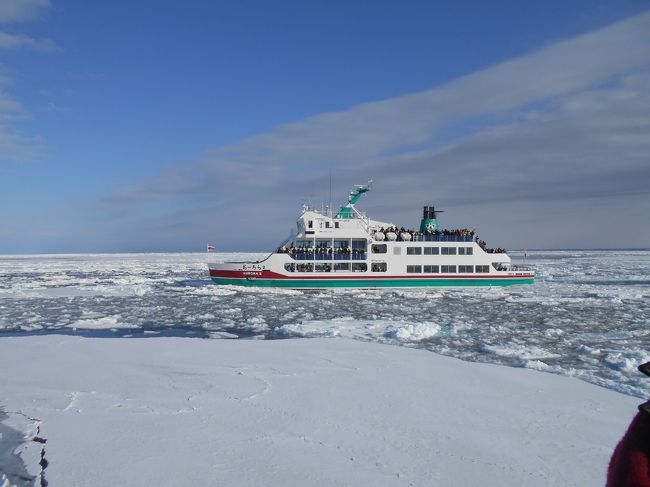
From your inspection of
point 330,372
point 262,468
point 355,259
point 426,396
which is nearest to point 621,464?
point 262,468

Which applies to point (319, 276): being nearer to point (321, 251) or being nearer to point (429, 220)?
point (321, 251)

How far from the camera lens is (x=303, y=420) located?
7.30 metres

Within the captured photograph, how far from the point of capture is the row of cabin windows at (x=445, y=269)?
1353 inches

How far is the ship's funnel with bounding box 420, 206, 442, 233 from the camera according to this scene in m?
38.1

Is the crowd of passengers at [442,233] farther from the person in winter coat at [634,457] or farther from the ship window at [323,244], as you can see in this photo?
the person in winter coat at [634,457]

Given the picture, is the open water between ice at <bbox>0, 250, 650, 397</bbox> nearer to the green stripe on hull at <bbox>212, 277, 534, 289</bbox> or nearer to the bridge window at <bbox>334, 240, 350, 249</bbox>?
the green stripe on hull at <bbox>212, 277, 534, 289</bbox>

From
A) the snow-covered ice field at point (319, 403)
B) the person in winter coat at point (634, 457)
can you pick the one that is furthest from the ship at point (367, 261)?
the person in winter coat at point (634, 457)

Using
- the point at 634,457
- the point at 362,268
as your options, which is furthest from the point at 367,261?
the point at 634,457

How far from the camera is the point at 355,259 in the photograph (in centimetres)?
3422

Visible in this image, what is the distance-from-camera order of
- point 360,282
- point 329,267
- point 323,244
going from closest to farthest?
point 360,282, point 329,267, point 323,244

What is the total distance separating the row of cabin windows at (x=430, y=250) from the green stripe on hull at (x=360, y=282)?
6.51ft

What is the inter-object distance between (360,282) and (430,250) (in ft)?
18.5

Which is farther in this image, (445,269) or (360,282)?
(445,269)

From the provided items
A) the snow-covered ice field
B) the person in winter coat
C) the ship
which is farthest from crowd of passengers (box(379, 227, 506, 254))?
the person in winter coat
